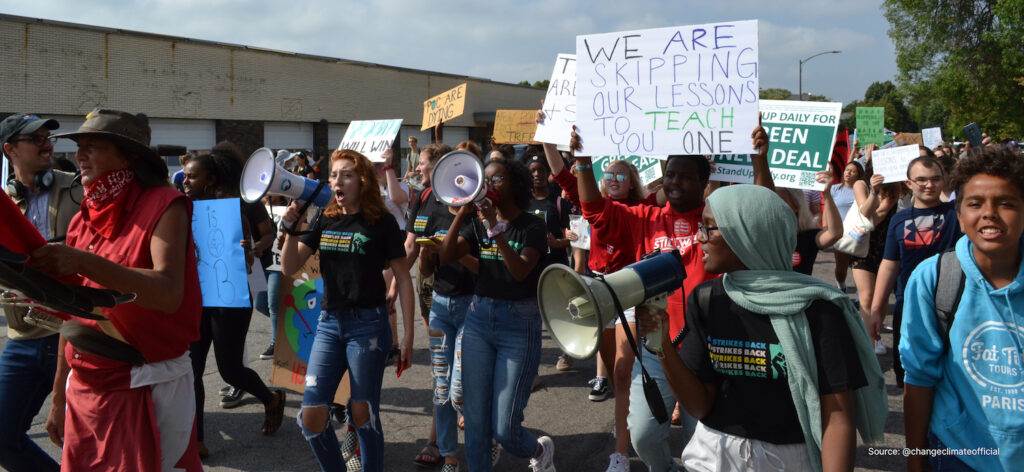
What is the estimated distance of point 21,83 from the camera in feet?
60.5

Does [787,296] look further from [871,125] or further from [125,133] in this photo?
[871,125]

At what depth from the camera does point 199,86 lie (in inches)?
893

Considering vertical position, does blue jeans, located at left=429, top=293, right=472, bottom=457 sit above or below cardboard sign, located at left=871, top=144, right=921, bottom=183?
below

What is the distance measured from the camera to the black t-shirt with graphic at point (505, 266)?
384cm

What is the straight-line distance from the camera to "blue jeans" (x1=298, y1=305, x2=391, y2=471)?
3707 millimetres

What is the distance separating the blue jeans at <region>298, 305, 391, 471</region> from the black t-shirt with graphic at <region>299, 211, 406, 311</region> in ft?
0.25

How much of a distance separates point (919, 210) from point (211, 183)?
4.81 metres

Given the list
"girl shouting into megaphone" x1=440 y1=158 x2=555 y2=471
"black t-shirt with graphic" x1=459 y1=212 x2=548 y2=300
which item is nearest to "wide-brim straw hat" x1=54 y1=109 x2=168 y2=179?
"girl shouting into megaphone" x1=440 y1=158 x2=555 y2=471

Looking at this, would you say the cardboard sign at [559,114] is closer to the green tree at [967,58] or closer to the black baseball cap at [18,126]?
the black baseball cap at [18,126]

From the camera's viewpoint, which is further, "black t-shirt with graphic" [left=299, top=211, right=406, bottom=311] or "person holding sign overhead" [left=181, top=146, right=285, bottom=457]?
"person holding sign overhead" [left=181, top=146, right=285, bottom=457]

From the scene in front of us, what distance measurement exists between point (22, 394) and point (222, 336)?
4.64ft

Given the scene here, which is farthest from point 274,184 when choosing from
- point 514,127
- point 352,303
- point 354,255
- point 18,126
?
point 514,127

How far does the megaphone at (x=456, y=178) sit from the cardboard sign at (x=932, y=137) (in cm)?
1008

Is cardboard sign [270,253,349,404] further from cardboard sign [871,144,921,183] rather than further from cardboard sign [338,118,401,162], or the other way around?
cardboard sign [871,144,921,183]
